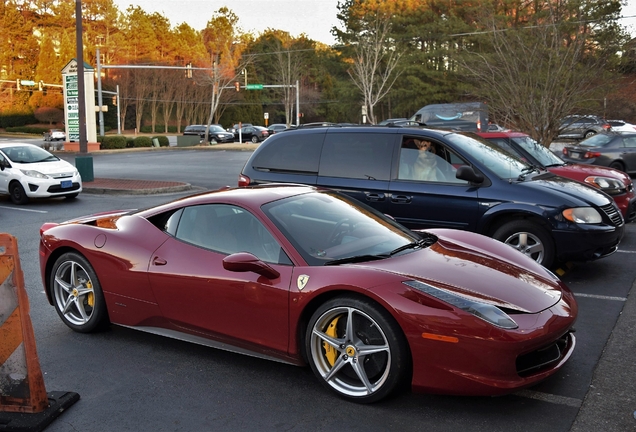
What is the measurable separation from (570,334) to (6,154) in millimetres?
14697

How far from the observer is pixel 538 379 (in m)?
3.87

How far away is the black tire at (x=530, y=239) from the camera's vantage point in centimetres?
715

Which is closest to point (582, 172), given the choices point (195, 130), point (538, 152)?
point (538, 152)

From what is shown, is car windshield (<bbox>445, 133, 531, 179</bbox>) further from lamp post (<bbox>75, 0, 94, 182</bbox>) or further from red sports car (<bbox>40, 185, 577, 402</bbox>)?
lamp post (<bbox>75, 0, 94, 182</bbox>)

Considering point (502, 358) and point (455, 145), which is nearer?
point (502, 358)

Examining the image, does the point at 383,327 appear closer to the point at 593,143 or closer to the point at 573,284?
the point at 573,284

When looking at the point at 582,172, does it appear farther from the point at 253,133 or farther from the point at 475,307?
the point at 253,133

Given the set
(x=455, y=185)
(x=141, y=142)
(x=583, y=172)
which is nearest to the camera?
(x=455, y=185)

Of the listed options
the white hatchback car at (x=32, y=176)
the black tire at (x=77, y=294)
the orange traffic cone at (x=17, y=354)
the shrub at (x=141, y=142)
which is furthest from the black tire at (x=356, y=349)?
the shrub at (x=141, y=142)

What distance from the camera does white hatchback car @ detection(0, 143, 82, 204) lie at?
48.7 feet

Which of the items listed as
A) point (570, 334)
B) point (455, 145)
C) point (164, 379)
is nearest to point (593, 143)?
point (455, 145)

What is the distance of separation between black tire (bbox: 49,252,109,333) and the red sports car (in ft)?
0.04

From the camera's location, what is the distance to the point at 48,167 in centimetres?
1528

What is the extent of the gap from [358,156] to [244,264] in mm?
4185
